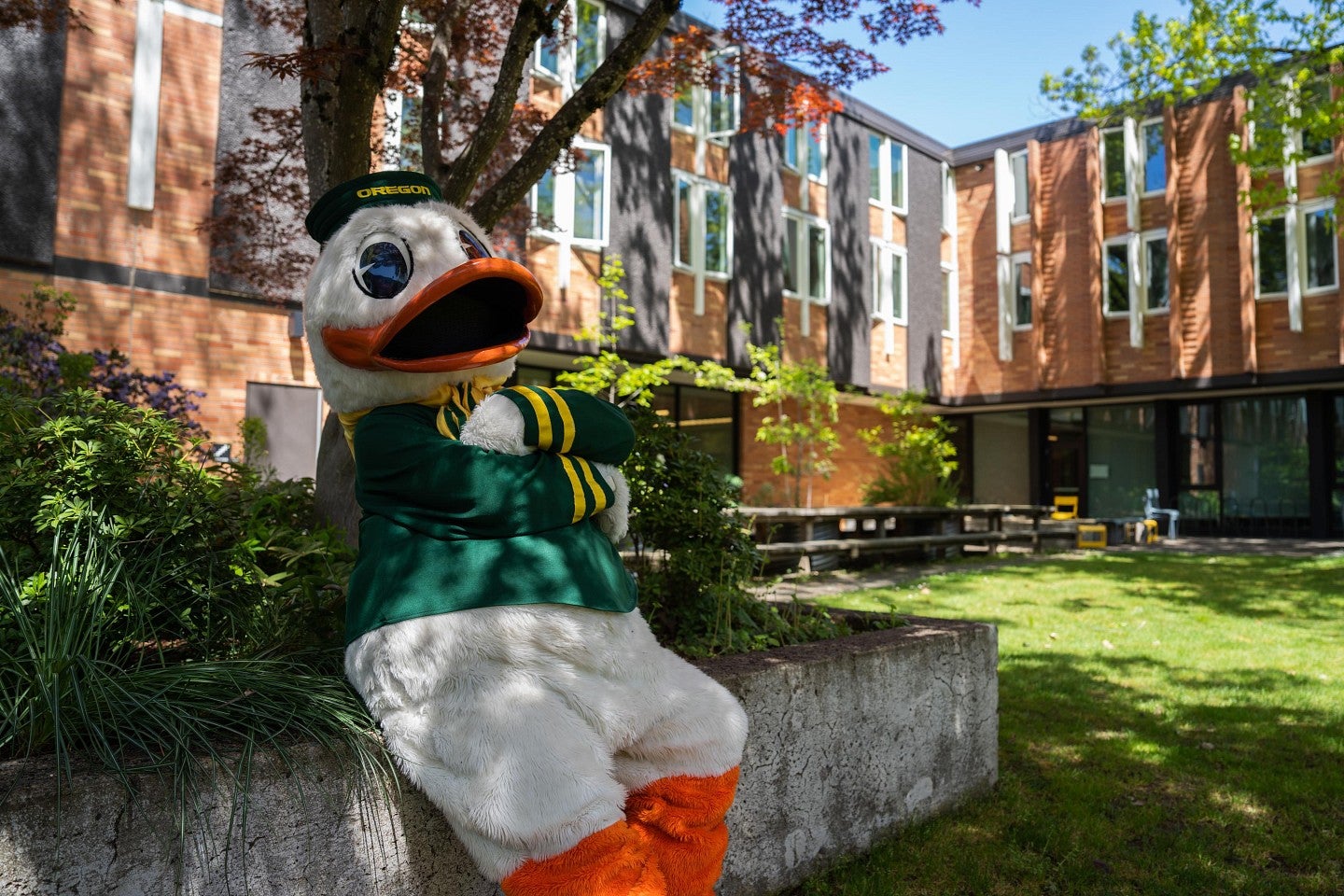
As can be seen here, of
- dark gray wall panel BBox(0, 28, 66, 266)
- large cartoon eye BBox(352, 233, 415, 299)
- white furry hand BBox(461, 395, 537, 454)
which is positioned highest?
dark gray wall panel BBox(0, 28, 66, 266)

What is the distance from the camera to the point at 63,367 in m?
6.12

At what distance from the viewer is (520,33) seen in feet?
13.3

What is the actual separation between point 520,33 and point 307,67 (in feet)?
3.17

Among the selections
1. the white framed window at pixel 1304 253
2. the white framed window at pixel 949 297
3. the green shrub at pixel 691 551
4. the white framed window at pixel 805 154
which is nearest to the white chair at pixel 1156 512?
the white framed window at pixel 1304 253

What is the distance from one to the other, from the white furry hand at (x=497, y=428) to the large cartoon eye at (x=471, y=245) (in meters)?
0.48

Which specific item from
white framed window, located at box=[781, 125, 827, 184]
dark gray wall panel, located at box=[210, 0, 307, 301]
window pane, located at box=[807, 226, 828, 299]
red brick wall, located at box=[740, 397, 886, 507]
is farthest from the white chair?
dark gray wall panel, located at box=[210, 0, 307, 301]

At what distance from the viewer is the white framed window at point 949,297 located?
74.3ft

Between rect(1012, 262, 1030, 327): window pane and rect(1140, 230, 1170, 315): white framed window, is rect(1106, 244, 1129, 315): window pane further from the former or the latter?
rect(1012, 262, 1030, 327): window pane

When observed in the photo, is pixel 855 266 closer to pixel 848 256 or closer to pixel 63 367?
pixel 848 256

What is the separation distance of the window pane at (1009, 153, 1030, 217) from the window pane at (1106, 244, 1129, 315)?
7.03ft

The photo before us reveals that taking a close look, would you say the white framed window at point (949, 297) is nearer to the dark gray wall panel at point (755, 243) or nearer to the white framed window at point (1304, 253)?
the white framed window at point (1304, 253)

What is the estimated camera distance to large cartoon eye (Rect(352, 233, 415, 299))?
7.57 feet

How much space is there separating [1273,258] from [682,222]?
465 inches

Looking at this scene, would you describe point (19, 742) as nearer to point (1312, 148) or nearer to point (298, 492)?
point (298, 492)
